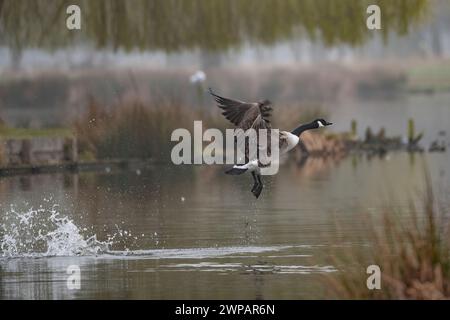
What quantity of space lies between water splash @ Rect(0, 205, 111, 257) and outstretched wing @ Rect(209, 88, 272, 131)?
240 cm

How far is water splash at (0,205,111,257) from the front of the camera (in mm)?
18797

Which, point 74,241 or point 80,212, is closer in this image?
point 74,241

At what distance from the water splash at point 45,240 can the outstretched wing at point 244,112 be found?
2.40 metres

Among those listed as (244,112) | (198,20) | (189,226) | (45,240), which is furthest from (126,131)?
(244,112)

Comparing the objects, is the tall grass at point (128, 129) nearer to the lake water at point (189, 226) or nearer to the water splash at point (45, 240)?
the lake water at point (189, 226)

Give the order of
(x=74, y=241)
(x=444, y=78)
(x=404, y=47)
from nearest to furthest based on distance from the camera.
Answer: (x=74, y=241), (x=444, y=78), (x=404, y=47)

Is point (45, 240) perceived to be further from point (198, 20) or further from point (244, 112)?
point (198, 20)

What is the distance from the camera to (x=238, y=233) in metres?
20.3

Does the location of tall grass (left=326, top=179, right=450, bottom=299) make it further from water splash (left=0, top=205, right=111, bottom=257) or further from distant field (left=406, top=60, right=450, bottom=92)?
distant field (left=406, top=60, right=450, bottom=92)

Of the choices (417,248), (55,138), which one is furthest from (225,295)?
(55,138)

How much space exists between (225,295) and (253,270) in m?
1.89

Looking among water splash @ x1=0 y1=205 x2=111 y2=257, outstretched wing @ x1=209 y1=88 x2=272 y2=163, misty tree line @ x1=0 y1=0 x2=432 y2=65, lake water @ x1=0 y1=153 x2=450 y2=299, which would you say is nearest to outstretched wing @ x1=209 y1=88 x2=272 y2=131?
outstretched wing @ x1=209 y1=88 x2=272 y2=163
